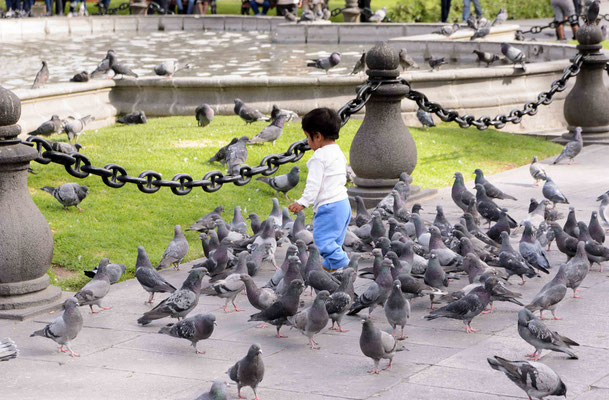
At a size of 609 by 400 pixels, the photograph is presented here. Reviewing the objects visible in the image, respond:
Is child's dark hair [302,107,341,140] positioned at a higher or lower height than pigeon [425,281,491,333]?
higher

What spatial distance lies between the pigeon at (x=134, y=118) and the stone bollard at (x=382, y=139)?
4906 millimetres

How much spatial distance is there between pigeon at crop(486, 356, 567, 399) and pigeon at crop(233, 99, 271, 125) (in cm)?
Result: 886

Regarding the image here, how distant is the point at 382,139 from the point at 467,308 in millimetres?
4002

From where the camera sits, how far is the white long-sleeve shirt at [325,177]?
7.21 meters

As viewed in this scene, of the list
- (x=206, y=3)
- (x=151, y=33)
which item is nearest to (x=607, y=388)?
(x=151, y=33)

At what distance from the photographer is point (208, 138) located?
12.7 meters

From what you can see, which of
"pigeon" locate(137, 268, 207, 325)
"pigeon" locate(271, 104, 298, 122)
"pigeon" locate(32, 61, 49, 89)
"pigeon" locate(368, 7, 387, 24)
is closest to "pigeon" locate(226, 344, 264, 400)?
"pigeon" locate(137, 268, 207, 325)

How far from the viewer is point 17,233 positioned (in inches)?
258

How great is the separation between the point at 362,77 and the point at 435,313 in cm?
853

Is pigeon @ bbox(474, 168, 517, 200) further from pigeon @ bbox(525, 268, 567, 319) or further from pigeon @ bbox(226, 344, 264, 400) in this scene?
pigeon @ bbox(226, 344, 264, 400)

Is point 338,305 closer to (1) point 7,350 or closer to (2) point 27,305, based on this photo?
(1) point 7,350

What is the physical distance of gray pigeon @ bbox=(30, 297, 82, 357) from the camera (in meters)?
5.85

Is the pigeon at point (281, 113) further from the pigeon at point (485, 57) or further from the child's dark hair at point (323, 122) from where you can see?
the pigeon at point (485, 57)

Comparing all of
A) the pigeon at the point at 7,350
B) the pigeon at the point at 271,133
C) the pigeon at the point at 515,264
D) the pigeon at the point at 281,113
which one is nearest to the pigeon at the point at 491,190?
the pigeon at the point at 515,264
